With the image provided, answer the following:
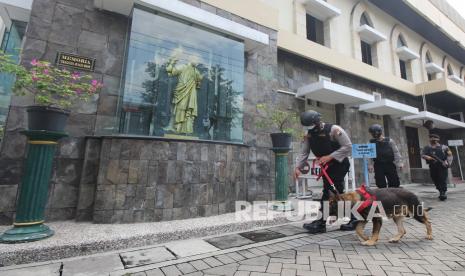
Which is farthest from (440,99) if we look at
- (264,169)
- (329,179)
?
(329,179)

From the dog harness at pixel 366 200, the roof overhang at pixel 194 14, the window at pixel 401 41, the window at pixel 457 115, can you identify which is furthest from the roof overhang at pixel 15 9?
the window at pixel 457 115

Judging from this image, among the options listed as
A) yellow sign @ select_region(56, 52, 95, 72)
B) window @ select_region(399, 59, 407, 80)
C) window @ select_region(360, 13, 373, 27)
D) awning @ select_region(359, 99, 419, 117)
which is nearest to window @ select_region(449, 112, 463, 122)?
window @ select_region(399, 59, 407, 80)

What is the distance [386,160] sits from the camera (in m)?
4.43

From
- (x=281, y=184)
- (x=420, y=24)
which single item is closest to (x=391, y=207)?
(x=281, y=184)

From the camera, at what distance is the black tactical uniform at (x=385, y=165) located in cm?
442

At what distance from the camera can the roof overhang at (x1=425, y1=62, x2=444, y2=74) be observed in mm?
15156

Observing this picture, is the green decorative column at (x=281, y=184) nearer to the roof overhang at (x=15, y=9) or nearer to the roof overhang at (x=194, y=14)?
the roof overhang at (x=194, y=14)

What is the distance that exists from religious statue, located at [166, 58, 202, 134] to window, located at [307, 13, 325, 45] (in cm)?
770

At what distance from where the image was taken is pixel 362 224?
3068 mm

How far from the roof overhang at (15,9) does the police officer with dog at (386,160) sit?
712 centimetres

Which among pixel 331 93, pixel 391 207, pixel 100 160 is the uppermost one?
pixel 331 93

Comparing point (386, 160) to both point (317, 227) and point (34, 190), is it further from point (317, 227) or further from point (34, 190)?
point (34, 190)

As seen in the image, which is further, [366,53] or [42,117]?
[366,53]

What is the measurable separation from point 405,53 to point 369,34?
3508 mm
